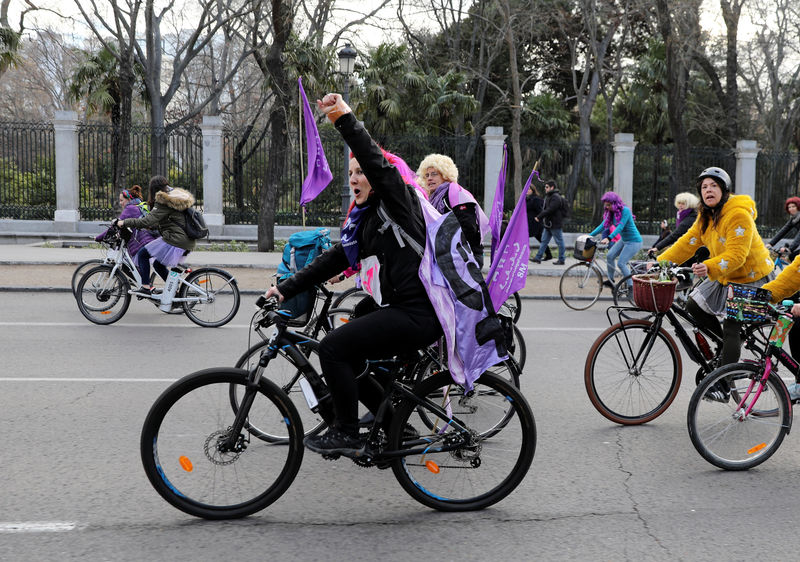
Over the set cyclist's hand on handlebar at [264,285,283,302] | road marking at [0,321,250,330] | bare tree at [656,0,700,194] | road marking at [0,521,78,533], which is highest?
bare tree at [656,0,700,194]

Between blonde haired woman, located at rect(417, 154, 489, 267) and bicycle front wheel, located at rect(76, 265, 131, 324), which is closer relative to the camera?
blonde haired woman, located at rect(417, 154, 489, 267)

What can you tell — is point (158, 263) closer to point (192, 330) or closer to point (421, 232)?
point (192, 330)

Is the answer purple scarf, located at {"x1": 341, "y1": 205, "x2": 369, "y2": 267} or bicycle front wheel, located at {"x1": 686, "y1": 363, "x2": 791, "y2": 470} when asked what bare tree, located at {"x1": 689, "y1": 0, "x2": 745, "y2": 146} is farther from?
purple scarf, located at {"x1": 341, "y1": 205, "x2": 369, "y2": 267}

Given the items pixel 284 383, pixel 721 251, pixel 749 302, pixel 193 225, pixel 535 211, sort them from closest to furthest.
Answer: pixel 284 383 < pixel 749 302 < pixel 721 251 < pixel 193 225 < pixel 535 211

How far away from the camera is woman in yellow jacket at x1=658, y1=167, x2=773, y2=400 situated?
561 centimetres

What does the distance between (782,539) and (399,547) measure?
176 cm

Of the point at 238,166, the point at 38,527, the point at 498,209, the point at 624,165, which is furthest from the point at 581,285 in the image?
the point at 238,166

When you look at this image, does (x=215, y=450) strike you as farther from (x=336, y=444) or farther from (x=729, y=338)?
(x=729, y=338)

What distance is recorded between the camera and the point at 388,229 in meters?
4.04

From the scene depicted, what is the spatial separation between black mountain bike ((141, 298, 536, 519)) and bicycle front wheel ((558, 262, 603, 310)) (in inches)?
336

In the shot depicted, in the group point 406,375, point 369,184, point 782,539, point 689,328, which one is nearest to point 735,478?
point 782,539

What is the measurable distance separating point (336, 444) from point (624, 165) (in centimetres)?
2030

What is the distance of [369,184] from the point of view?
161 inches

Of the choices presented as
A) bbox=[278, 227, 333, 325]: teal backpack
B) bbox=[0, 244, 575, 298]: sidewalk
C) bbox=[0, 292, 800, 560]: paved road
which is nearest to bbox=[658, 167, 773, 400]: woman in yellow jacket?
bbox=[0, 292, 800, 560]: paved road
